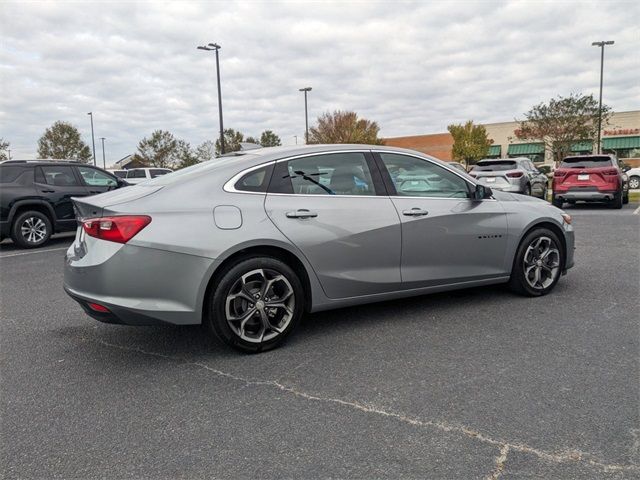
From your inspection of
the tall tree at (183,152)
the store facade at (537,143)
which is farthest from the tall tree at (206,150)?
the store facade at (537,143)

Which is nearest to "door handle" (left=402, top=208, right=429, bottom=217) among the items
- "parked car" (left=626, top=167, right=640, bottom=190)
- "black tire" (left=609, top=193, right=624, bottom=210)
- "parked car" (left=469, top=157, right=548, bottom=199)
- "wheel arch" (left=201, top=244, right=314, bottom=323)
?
"wheel arch" (left=201, top=244, right=314, bottom=323)

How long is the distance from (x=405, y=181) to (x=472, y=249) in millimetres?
901

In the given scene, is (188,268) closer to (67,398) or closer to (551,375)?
(67,398)

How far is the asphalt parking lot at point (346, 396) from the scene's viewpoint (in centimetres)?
241

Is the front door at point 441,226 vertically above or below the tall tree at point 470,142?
below

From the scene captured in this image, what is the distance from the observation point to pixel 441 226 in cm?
451

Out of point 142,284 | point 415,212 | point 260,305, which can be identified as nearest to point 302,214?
point 260,305

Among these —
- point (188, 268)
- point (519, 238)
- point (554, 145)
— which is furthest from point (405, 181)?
point (554, 145)

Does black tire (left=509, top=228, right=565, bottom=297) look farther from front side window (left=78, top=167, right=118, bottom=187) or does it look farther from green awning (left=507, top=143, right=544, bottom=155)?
green awning (left=507, top=143, right=544, bottom=155)

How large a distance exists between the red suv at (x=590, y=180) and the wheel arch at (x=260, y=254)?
1301 centimetres

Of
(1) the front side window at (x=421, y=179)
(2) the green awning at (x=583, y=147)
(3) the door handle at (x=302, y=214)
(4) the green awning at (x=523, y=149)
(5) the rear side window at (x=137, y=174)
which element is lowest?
(3) the door handle at (x=302, y=214)

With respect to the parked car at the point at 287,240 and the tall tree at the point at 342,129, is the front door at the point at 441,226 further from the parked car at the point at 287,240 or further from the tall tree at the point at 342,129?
the tall tree at the point at 342,129

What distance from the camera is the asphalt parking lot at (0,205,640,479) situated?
241 cm

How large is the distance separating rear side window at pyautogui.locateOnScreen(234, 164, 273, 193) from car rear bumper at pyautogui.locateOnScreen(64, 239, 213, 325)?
26.2 inches
